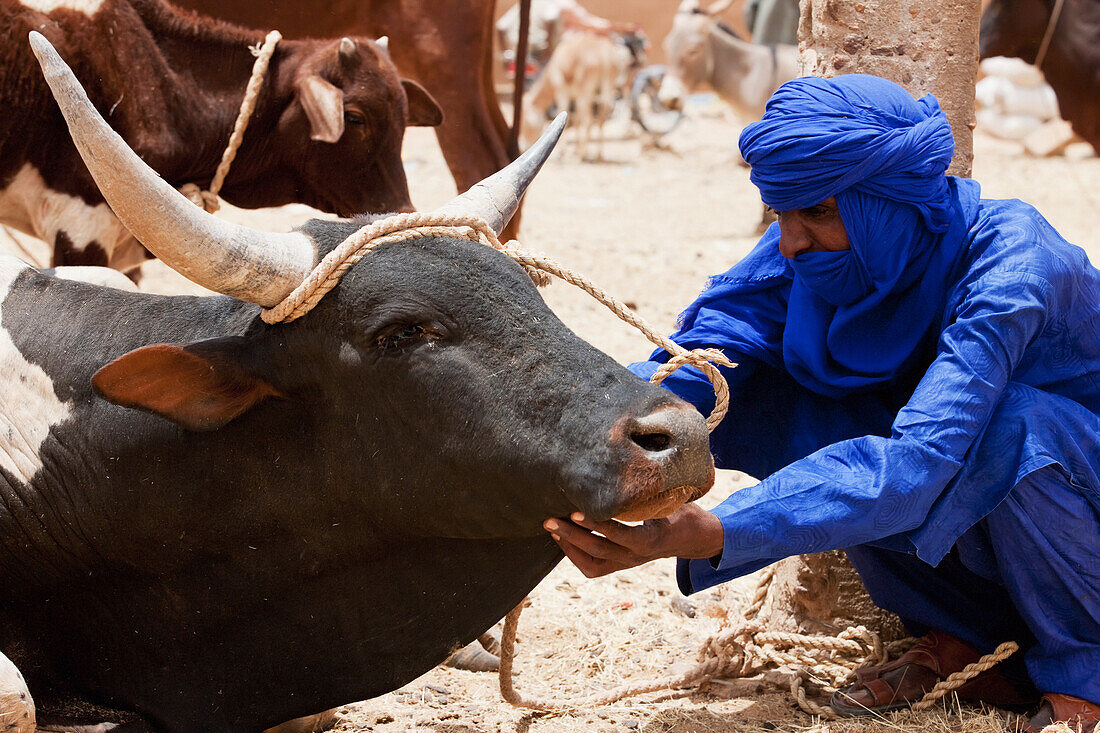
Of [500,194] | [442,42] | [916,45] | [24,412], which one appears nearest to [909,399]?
[500,194]

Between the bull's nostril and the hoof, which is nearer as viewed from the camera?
the bull's nostril

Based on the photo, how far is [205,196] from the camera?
4543mm

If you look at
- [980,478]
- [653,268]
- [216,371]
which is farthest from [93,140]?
[653,268]

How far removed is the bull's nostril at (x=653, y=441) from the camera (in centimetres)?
196

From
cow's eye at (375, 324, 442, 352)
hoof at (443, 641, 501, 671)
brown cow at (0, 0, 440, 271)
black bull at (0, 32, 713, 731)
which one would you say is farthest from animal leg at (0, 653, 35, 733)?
brown cow at (0, 0, 440, 271)

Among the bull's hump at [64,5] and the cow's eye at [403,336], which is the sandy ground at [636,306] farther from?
the bull's hump at [64,5]

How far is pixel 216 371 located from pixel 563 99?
15.3 meters

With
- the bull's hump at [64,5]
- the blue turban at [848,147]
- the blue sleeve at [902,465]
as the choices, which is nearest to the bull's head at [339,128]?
the bull's hump at [64,5]

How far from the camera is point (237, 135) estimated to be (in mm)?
4473

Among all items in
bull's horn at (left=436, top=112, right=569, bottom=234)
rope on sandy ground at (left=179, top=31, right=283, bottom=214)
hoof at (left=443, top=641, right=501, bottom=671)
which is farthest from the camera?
rope on sandy ground at (left=179, top=31, right=283, bottom=214)

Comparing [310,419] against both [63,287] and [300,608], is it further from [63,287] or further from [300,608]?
[63,287]

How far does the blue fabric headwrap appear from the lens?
263cm

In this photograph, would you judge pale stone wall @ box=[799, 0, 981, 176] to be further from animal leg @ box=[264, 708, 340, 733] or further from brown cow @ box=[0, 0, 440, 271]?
animal leg @ box=[264, 708, 340, 733]

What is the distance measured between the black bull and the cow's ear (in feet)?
9.02
